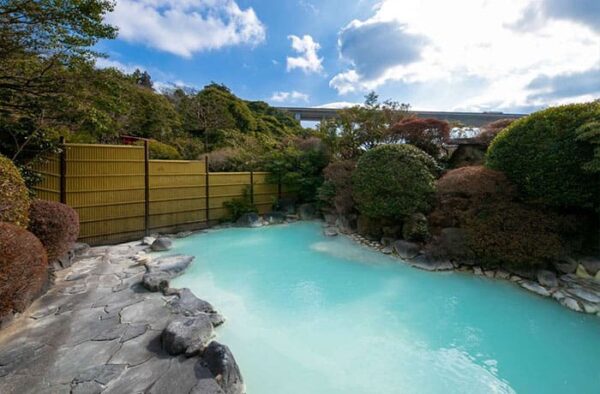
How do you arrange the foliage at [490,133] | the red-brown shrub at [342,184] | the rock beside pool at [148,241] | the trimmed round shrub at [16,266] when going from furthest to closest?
1. the red-brown shrub at [342,184]
2. the foliage at [490,133]
3. the rock beside pool at [148,241]
4. the trimmed round shrub at [16,266]

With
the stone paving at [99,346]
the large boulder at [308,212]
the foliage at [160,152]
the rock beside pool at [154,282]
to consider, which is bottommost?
the stone paving at [99,346]

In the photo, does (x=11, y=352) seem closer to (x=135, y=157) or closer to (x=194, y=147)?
(x=135, y=157)

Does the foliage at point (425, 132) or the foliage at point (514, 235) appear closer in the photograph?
the foliage at point (514, 235)

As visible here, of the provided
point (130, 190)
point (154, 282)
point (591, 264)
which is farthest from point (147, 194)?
point (591, 264)

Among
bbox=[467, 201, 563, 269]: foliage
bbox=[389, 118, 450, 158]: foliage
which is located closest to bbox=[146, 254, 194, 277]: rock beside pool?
bbox=[467, 201, 563, 269]: foliage

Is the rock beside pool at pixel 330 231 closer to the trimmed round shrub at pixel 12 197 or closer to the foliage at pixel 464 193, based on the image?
the foliage at pixel 464 193

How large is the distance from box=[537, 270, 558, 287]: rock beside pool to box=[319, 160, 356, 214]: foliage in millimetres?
3992

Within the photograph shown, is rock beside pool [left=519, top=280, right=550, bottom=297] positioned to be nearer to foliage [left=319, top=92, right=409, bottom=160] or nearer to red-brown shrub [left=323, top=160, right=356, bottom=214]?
red-brown shrub [left=323, top=160, right=356, bottom=214]

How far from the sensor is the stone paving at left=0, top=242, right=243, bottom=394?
2.01 m

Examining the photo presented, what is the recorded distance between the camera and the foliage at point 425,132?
800 centimetres

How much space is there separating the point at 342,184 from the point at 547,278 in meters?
4.57

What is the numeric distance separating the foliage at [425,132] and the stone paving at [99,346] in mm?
7504

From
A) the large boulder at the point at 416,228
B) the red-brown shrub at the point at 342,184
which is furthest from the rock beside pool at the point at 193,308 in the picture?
the red-brown shrub at the point at 342,184

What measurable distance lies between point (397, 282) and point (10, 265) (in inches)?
187
